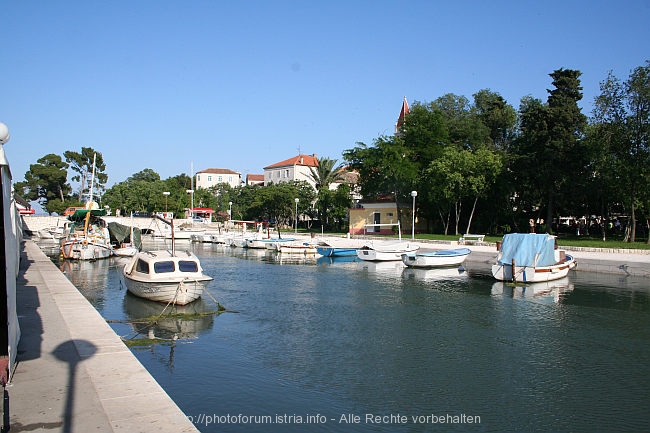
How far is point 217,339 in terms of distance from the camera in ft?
53.3

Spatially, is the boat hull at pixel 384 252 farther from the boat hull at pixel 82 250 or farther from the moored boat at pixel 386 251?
the boat hull at pixel 82 250

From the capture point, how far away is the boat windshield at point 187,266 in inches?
844

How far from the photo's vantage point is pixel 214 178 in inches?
6107

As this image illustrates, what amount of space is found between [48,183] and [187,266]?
310 ft

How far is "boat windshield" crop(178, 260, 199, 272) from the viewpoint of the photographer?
70.4 ft

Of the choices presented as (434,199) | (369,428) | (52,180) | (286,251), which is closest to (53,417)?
(369,428)

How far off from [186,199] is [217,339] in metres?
96.9

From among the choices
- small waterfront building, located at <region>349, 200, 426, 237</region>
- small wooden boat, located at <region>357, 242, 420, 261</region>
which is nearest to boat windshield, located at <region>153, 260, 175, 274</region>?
small wooden boat, located at <region>357, 242, 420, 261</region>

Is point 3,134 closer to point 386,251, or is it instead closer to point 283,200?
point 386,251

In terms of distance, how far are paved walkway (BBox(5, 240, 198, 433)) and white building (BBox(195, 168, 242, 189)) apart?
143394 millimetres

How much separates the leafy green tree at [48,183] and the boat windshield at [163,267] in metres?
90.4

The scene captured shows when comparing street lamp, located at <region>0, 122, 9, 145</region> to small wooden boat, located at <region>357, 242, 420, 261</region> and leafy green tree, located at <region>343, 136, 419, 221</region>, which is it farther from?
leafy green tree, located at <region>343, 136, 419, 221</region>

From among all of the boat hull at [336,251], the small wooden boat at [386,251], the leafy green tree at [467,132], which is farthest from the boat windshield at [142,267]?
the leafy green tree at [467,132]

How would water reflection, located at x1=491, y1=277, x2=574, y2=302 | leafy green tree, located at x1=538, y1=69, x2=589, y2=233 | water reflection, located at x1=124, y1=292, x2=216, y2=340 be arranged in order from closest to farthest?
water reflection, located at x1=124, y1=292, x2=216, y2=340 → water reflection, located at x1=491, y1=277, x2=574, y2=302 → leafy green tree, located at x1=538, y1=69, x2=589, y2=233
